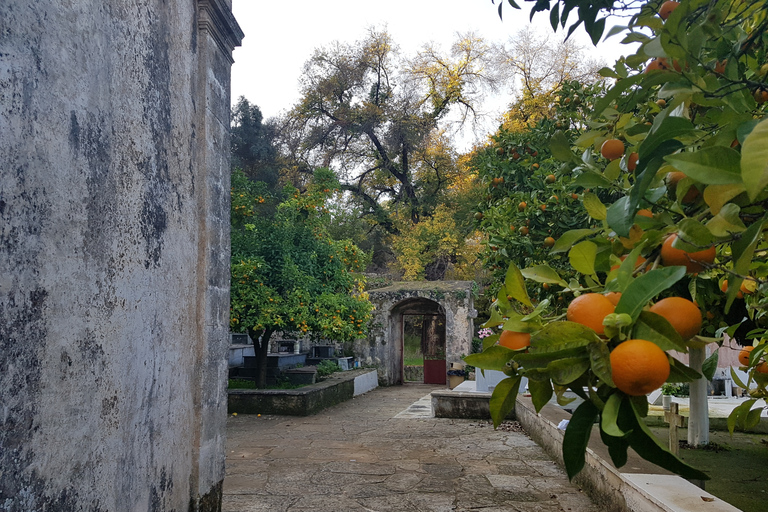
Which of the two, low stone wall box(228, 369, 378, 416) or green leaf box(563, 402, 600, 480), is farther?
low stone wall box(228, 369, 378, 416)

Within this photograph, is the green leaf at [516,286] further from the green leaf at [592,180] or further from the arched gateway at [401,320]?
the arched gateway at [401,320]

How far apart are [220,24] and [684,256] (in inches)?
141

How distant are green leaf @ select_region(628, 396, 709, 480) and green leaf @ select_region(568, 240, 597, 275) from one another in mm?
247

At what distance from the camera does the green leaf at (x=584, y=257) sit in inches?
35.2

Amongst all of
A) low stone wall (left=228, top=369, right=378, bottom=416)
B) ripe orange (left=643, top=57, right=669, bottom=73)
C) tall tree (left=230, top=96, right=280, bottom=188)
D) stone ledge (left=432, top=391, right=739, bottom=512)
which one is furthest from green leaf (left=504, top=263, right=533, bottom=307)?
tall tree (left=230, top=96, right=280, bottom=188)

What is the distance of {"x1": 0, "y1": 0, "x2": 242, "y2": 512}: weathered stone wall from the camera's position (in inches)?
74.6

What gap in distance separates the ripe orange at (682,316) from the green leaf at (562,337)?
0.37 ft

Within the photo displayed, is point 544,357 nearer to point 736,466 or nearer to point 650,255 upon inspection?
point 650,255

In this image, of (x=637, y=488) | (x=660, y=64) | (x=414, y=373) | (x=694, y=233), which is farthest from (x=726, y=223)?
(x=414, y=373)

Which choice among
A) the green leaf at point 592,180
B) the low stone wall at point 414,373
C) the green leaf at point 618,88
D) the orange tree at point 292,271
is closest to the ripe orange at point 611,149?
the green leaf at point 618,88

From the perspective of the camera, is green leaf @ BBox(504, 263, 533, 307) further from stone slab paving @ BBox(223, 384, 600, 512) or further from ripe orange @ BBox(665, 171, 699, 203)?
stone slab paving @ BBox(223, 384, 600, 512)

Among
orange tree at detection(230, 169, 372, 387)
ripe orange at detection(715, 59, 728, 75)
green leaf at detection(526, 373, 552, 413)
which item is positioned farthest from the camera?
orange tree at detection(230, 169, 372, 387)

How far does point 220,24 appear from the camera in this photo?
12.0ft

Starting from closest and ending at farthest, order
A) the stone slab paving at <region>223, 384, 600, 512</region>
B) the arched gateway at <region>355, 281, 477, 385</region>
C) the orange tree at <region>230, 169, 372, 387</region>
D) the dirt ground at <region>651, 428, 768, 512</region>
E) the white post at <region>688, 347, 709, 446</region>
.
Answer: the dirt ground at <region>651, 428, 768, 512</region>, the stone slab paving at <region>223, 384, 600, 512</region>, the white post at <region>688, 347, 709, 446</region>, the orange tree at <region>230, 169, 372, 387</region>, the arched gateway at <region>355, 281, 477, 385</region>
